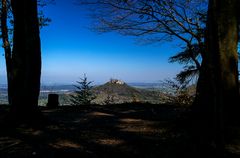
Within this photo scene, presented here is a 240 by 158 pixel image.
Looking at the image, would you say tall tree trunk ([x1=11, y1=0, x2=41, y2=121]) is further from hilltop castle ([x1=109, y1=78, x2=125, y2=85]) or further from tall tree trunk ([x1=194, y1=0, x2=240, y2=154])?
hilltop castle ([x1=109, y1=78, x2=125, y2=85])

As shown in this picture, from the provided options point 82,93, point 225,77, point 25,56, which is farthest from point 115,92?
point 225,77

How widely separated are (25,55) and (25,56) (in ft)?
0.08

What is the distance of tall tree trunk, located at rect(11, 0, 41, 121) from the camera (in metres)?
8.32

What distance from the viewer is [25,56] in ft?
27.5

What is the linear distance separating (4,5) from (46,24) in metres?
2.24

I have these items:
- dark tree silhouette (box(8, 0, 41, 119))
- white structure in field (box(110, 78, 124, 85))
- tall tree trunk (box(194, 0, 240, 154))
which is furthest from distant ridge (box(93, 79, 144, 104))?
tall tree trunk (box(194, 0, 240, 154))

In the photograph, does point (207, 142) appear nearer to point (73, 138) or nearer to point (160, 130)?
point (160, 130)

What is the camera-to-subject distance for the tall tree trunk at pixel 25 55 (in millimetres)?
8320

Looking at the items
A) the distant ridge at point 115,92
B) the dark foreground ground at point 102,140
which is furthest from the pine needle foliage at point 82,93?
the dark foreground ground at point 102,140

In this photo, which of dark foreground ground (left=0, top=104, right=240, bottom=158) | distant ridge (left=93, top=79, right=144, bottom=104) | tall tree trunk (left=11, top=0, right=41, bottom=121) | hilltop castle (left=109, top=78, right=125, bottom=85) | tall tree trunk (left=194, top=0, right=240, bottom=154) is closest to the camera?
dark foreground ground (left=0, top=104, right=240, bottom=158)

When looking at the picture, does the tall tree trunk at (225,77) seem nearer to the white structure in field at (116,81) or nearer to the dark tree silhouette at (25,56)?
the dark tree silhouette at (25,56)

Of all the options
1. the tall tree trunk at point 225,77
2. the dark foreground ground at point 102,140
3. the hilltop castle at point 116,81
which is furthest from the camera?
the hilltop castle at point 116,81

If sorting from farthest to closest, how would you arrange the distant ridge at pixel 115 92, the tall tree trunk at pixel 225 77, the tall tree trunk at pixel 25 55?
the distant ridge at pixel 115 92, the tall tree trunk at pixel 25 55, the tall tree trunk at pixel 225 77

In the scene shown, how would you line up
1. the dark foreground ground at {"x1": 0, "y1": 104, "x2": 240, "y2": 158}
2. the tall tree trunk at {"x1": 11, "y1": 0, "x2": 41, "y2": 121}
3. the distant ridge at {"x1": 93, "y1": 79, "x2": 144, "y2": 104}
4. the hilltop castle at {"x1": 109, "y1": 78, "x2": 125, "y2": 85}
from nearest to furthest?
the dark foreground ground at {"x1": 0, "y1": 104, "x2": 240, "y2": 158} < the tall tree trunk at {"x1": 11, "y1": 0, "x2": 41, "y2": 121} < the distant ridge at {"x1": 93, "y1": 79, "x2": 144, "y2": 104} < the hilltop castle at {"x1": 109, "y1": 78, "x2": 125, "y2": 85}
